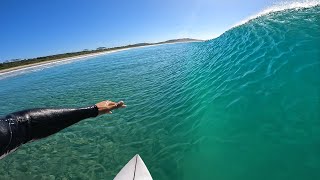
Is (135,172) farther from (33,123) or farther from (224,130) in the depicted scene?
(224,130)

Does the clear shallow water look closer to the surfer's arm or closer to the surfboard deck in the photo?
the surfboard deck

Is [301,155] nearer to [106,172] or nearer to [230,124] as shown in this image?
[230,124]

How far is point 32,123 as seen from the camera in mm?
2379

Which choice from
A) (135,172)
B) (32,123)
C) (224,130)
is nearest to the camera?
(32,123)

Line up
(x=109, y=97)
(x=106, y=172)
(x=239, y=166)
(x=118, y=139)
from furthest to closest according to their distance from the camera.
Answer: (x=109, y=97), (x=118, y=139), (x=106, y=172), (x=239, y=166)

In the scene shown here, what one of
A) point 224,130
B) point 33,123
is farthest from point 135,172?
point 224,130

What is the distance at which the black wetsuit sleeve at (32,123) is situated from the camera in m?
2.08

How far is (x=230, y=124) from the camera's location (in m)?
6.53

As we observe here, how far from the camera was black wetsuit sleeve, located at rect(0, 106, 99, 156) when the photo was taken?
6.82 ft

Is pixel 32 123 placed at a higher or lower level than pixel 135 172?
higher

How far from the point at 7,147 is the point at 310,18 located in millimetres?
11455

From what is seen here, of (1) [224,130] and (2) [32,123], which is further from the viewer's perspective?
(1) [224,130]

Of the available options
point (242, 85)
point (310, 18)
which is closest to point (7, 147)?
point (242, 85)

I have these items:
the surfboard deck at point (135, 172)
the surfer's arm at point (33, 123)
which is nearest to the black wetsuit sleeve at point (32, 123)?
the surfer's arm at point (33, 123)
